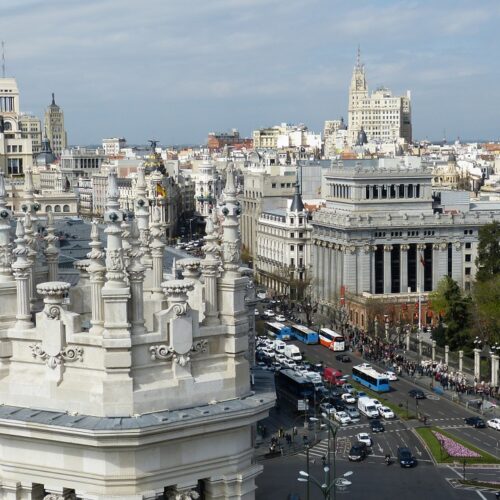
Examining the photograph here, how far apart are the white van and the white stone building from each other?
250 ft

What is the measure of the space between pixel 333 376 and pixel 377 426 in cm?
1310

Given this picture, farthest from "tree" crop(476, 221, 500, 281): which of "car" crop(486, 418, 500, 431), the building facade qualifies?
"car" crop(486, 418, 500, 431)

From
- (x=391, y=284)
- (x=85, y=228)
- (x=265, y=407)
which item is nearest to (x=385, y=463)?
(x=85, y=228)

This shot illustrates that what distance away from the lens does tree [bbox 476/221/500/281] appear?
10456 centimetres

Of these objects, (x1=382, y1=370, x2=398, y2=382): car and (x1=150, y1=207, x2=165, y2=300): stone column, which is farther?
(x1=382, y1=370, x2=398, y2=382): car

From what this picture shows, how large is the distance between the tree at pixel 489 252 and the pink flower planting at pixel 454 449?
39227mm

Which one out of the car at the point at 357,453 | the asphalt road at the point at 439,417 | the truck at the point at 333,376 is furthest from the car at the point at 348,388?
the car at the point at 357,453

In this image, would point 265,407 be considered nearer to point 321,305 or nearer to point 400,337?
point 400,337

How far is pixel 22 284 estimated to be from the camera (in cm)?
1667

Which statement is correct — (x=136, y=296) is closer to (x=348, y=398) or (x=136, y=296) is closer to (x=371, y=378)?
(x=348, y=398)

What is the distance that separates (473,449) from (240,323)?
50.4 metres

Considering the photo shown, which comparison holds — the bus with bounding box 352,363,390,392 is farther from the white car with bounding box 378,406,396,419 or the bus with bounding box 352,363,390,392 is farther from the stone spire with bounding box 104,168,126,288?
the stone spire with bounding box 104,168,126,288

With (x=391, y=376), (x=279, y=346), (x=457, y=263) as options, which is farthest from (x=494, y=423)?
(x=457, y=263)

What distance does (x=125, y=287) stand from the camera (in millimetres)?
15625
